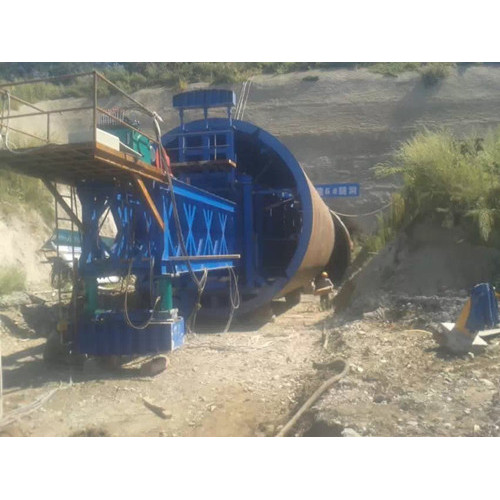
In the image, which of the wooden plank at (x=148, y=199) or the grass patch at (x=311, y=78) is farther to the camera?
the grass patch at (x=311, y=78)

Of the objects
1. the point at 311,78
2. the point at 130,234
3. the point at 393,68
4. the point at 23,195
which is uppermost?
the point at 393,68

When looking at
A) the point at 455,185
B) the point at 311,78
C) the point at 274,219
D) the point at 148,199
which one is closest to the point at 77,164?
the point at 148,199

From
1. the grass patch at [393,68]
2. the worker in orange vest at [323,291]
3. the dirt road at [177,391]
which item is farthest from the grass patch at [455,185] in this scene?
the grass patch at [393,68]

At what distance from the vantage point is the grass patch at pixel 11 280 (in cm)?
999

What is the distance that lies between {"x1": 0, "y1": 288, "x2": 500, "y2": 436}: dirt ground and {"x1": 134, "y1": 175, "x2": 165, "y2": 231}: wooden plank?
1834mm

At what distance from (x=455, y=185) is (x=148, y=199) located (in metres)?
6.20

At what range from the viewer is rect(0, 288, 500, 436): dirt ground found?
461 centimetres

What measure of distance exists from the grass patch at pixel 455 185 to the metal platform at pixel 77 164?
5.82 m

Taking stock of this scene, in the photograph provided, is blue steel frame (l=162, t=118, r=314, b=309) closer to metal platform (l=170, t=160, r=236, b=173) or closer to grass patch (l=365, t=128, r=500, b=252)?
metal platform (l=170, t=160, r=236, b=173)

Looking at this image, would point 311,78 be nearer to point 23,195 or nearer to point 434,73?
point 434,73

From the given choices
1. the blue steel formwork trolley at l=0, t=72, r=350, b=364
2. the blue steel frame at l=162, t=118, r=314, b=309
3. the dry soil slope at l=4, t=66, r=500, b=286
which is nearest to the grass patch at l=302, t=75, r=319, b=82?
the dry soil slope at l=4, t=66, r=500, b=286

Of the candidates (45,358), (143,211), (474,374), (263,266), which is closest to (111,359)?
(45,358)

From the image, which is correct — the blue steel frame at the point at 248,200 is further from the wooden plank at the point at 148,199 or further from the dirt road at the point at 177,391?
the wooden plank at the point at 148,199

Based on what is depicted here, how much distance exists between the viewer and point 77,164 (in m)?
6.10
